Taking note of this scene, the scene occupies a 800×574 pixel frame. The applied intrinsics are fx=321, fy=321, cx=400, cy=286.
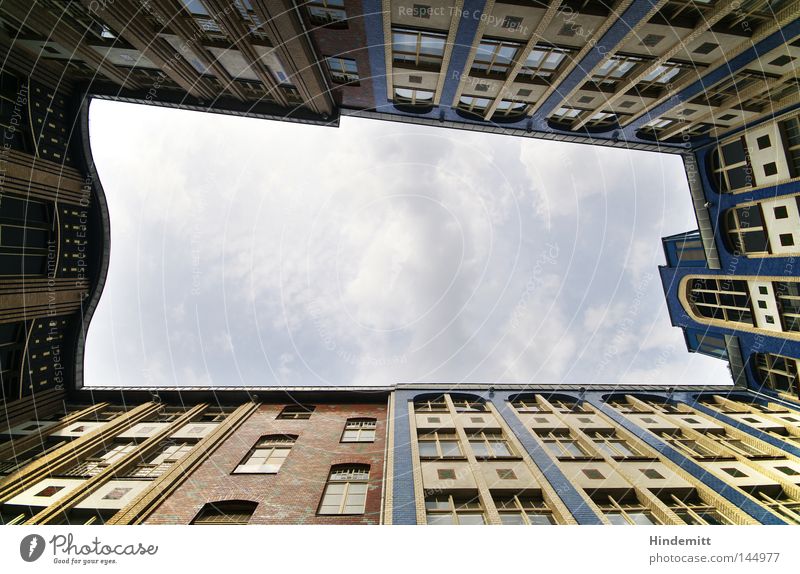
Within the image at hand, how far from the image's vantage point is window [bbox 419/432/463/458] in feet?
62.1

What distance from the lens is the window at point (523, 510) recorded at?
1442 cm

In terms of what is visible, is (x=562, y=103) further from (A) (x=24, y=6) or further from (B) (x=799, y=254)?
(A) (x=24, y=6)

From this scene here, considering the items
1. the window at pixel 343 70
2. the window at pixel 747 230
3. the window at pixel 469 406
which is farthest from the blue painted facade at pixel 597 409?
the window at pixel 343 70

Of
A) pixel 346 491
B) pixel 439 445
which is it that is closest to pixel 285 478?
pixel 346 491

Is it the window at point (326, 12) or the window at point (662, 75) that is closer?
the window at point (326, 12)

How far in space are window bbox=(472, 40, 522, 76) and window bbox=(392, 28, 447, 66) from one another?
2.03 metres

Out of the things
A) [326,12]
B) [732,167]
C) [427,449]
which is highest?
[326,12]

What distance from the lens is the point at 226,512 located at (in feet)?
48.1

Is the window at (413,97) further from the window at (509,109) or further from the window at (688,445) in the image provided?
the window at (688,445)

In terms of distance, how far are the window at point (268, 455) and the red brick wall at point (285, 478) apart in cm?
35

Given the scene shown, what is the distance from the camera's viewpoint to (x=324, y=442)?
20062 millimetres

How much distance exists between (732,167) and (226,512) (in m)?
37.5

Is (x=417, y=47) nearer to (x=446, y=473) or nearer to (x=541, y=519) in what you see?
(x=446, y=473)
